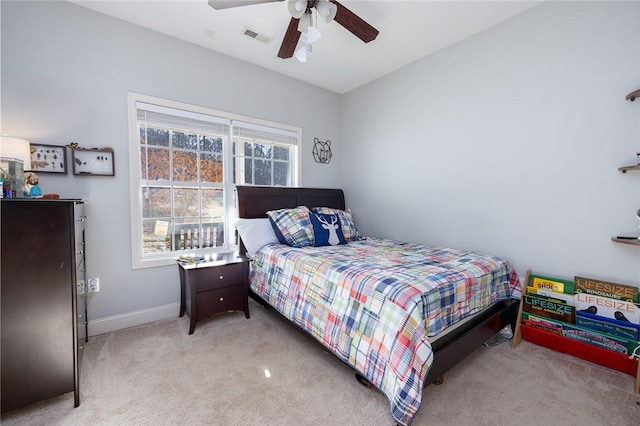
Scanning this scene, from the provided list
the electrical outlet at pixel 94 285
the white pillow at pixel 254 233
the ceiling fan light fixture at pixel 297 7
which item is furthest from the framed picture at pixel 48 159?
the ceiling fan light fixture at pixel 297 7

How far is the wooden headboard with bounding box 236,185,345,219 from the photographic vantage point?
10.0ft

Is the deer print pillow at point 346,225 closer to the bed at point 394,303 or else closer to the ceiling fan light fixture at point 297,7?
the bed at point 394,303

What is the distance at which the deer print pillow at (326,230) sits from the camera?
283cm

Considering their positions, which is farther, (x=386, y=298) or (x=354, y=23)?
(x=354, y=23)

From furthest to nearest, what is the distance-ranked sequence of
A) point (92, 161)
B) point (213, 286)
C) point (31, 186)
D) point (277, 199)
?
1. point (277, 199)
2. point (213, 286)
3. point (92, 161)
4. point (31, 186)

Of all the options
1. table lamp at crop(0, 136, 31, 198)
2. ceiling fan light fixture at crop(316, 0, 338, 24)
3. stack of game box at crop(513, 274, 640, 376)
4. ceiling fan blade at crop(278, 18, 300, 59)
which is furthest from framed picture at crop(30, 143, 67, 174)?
stack of game box at crop(513, 274, 640, 376)

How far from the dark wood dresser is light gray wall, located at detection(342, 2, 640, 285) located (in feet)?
9.98

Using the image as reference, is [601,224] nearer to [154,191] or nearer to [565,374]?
[565,374]

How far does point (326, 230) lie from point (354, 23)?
72.3 inches

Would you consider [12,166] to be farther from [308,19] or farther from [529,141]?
[529,141]

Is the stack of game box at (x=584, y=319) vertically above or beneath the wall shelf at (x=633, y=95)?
beneath

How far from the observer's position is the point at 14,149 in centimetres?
169

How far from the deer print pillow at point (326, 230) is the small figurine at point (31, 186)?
2118mm

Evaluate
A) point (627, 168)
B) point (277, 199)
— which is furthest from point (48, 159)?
point (627, 168)
